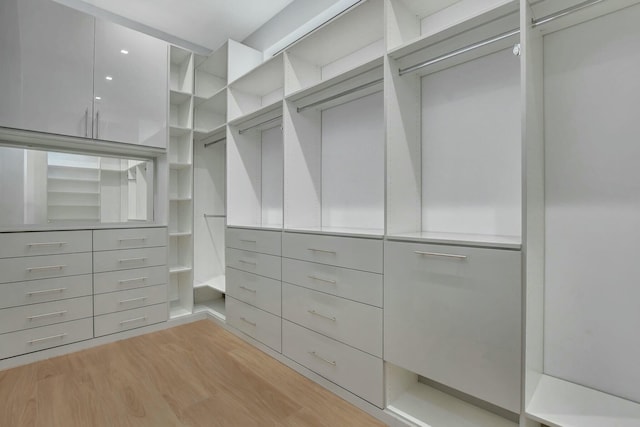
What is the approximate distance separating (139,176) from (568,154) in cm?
313

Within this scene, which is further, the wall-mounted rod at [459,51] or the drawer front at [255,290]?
the drawer front at [255,290]

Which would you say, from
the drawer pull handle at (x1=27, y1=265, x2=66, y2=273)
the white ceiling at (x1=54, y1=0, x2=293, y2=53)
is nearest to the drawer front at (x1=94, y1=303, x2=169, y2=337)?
the drawer pull handle at (x1=27, y1=265, x2=66, y2=273)

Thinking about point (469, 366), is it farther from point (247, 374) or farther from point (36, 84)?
point (36, 84)

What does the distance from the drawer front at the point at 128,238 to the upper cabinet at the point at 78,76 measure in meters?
0.77

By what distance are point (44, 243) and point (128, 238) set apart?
55 centimetres

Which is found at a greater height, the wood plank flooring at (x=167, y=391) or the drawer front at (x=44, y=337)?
the drawer front at (x=44, y=337)

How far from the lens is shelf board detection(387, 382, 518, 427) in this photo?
4.94ft

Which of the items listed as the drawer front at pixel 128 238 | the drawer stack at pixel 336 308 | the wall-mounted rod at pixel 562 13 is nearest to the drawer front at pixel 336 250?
the drawer stack at pixel 336 308

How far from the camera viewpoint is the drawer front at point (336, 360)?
5.49ft

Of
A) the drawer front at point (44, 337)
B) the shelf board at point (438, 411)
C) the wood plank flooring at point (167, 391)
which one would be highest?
the drawer front at point (44, 337)

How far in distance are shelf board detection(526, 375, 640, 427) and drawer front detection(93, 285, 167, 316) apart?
112 inches

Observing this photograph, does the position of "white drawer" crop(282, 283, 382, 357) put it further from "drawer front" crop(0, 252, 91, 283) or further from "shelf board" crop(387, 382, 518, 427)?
"drawer front" crop(0, 252, 91, 283)

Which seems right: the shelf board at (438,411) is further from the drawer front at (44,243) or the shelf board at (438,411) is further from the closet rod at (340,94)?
the drawer front at (44,243)

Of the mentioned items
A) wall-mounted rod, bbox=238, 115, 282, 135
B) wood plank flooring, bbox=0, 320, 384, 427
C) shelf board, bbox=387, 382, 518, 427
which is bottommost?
Result: wood plank flooring, bbox=0, 320, 384, 427
